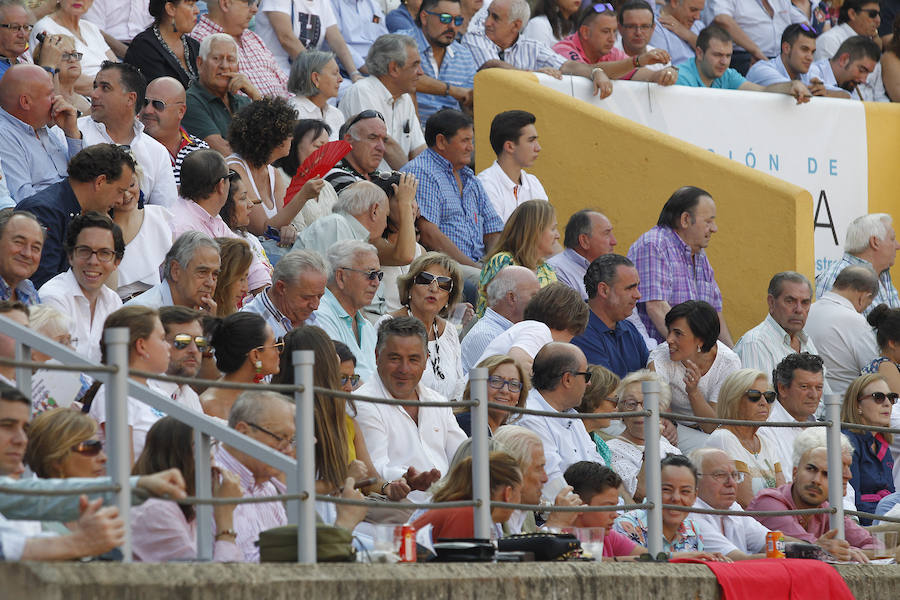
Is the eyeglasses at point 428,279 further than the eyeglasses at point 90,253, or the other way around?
the eyeglasses at point 428,279

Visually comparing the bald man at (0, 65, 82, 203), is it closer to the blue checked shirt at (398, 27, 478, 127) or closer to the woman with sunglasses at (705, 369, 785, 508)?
the woman with sunglasses at (705, 369, 785, 508)

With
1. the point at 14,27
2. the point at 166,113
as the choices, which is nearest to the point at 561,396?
the point at 166,113

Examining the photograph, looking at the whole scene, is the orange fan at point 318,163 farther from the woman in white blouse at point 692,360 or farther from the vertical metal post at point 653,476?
the vertical metal post at point 653,476

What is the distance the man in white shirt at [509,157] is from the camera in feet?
37.7

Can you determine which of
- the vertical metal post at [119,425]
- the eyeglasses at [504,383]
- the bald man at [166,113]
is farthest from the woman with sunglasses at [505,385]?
the vertical metal post at [119,425]

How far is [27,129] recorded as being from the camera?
8914mm

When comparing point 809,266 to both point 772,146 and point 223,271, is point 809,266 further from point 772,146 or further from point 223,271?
point 223,271

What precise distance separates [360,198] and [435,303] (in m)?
1.06

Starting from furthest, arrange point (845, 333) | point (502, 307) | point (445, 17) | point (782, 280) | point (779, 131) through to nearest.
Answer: point (779, 131)
point (445, 17)
point (845, 333)
point (782, 280)
point (502, 307)

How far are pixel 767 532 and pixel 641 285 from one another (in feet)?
11.2

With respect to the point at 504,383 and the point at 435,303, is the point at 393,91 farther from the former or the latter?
the point at 504,383

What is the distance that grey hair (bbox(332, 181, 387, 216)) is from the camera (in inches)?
379

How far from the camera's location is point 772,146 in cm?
1371

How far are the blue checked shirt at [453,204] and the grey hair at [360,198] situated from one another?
4.28 feet
